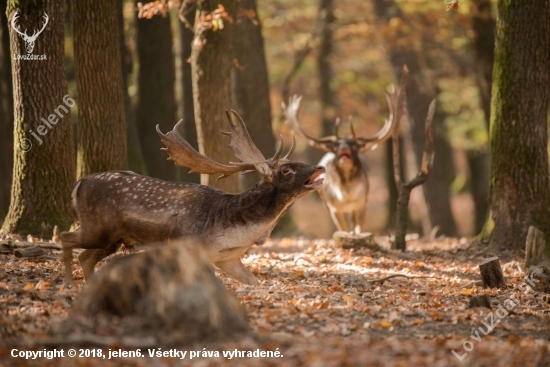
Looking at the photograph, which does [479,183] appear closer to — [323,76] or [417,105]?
[417,105]

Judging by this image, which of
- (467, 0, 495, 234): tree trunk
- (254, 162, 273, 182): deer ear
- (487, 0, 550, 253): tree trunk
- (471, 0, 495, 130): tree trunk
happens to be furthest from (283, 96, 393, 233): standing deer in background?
(254, 162, 273, 182): deer ear

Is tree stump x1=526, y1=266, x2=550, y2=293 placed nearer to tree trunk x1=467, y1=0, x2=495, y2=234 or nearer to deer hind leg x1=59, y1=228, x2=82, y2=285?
deer hind leg x1=59, y1=228, x2=82, y2=285

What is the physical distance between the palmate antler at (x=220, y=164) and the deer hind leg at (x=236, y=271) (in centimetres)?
112

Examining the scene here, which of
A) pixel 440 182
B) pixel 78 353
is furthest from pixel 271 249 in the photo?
pixel 440 182

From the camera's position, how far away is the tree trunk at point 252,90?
15672mm

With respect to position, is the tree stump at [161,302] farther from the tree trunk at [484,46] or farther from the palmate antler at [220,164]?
the tree trunk at [484,46]

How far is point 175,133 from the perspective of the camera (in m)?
9.27

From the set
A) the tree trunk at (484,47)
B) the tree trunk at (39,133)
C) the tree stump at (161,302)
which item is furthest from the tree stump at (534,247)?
the tree trunk at (39,133)

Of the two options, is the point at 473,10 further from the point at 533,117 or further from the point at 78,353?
the point at 78,353

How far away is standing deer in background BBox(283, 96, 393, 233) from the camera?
1497cm

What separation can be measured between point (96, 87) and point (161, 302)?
19.4ft

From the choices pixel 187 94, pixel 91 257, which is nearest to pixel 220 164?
pixel 91 257

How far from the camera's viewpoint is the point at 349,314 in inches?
309

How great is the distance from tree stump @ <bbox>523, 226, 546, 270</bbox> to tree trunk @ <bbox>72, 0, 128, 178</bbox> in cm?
611
